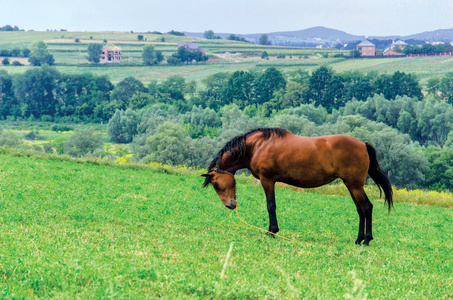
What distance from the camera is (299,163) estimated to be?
44.4ft

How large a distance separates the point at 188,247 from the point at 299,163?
14.2ft

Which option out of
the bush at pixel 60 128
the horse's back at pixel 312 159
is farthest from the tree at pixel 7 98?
the horse's back at pixel 312 159

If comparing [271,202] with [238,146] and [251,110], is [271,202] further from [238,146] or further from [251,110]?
[251,110]

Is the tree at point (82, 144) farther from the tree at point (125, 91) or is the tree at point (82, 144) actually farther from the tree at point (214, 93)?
the tree at point (214, 93)

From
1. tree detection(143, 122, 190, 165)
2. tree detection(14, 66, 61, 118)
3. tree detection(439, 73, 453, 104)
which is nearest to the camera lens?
tree detection(143, 122, 190, 165)

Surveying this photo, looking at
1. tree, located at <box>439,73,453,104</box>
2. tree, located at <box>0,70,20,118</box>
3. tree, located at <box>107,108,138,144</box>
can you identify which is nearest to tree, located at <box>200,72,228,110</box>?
tree, located at <box>107,108,138,144</box>

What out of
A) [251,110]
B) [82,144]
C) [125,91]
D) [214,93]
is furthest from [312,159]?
[214,93]

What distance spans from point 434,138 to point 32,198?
393 ft

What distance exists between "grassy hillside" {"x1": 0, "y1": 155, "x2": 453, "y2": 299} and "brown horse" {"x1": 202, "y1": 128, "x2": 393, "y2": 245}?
4.81 feet

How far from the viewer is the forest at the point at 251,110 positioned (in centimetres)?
9175

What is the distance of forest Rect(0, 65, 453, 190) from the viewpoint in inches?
3612

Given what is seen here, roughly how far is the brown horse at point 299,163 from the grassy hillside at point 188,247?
147cm

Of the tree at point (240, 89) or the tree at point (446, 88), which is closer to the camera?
the tree at point (446, 88)

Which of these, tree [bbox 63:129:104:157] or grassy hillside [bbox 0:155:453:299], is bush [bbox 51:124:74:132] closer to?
tree [bbox 63:129:104:157]
